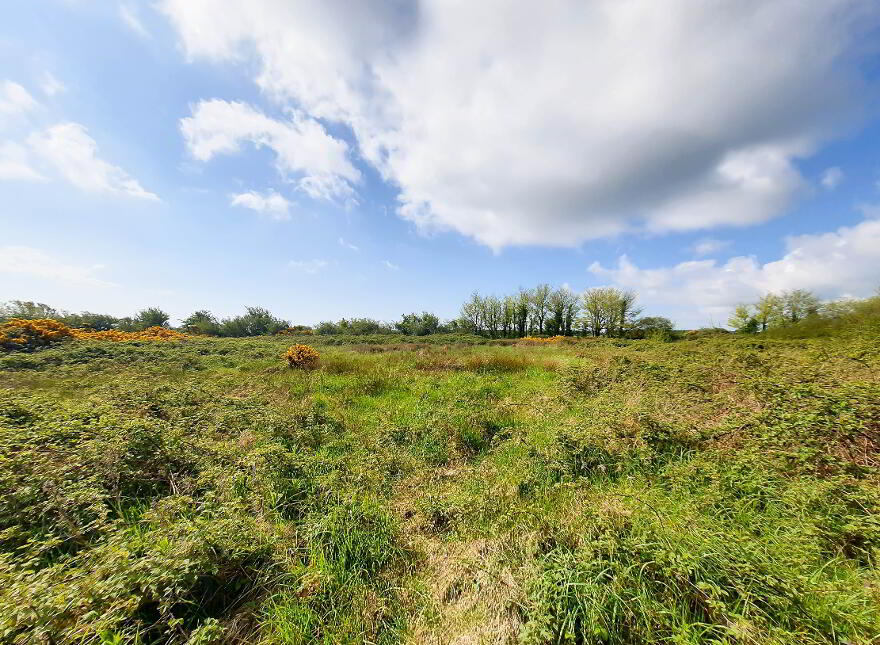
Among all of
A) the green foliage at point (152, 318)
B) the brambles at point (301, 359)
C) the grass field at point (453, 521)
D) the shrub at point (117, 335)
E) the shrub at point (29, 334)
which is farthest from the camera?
the green foliage at point (152, 318)

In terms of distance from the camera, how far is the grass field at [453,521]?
87.9 inches

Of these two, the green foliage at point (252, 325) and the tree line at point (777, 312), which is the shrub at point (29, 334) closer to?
the green foliage at point (252, 325)

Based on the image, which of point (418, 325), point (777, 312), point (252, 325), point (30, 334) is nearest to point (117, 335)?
point (30, 334)

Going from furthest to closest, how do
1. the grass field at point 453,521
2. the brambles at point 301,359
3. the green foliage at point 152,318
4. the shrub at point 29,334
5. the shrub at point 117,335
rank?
the green foliage at point 152,318
the shrub at point 117,335
the shrub at point 29,334
the brambles at point 301,359
the grass field at point 453,521

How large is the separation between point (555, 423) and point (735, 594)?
15.0 ft

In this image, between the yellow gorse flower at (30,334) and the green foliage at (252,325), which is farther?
the green foliage at (252,325)

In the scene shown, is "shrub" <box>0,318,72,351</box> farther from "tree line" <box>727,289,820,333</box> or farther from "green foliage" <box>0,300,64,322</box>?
"tree line" <box>727,289,820,333</box>

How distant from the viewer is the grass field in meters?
2.23

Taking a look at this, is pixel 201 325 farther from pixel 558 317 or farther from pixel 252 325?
pixel 558 317

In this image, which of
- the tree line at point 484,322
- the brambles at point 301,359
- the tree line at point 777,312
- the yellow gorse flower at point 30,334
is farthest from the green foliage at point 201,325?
the tree line at point 777,312

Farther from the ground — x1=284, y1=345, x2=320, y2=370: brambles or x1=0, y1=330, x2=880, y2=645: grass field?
x1=284, y1=345, x2=320, y2=370: brambles

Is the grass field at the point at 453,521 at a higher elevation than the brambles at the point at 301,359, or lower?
lower

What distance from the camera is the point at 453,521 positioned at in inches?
147

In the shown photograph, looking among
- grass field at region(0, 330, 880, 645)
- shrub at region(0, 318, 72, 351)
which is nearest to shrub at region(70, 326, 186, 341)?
shrub at region(0, 318, 72, 351)
